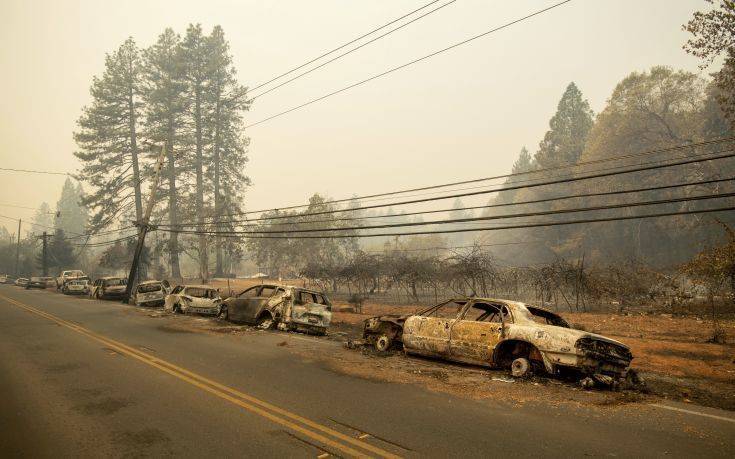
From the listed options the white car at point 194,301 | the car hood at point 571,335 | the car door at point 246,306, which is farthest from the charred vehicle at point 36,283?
the car hood at point 571,335

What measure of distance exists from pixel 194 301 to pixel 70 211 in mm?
130977

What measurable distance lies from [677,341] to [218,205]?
46227mm

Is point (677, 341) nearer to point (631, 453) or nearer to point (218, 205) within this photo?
point (631, 453)

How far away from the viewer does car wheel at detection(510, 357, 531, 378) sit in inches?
297

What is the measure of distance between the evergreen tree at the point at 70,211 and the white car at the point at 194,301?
11984cm

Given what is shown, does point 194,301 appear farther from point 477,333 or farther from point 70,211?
point 70,211

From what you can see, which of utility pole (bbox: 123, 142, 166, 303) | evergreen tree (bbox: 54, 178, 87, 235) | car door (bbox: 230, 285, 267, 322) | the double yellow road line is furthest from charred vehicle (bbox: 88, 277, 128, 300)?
evergreen tree (bbox: 54, 178, 87, 235)

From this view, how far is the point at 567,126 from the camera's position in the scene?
205 ft

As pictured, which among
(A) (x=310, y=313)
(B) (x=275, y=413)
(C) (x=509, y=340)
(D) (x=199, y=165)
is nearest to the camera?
(B) (x=275, y=413)

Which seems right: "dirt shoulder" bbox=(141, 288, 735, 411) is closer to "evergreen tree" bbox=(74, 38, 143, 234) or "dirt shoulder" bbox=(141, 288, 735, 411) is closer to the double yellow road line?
the double yellow road line

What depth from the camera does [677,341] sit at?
1352 centimetres

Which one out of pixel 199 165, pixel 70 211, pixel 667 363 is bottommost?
pixel 667 363

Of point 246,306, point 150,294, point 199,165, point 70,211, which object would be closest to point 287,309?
point 246,306

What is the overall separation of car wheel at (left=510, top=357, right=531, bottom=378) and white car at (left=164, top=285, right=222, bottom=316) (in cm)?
1361
